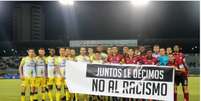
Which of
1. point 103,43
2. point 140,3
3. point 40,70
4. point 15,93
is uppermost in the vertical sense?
point 140,3

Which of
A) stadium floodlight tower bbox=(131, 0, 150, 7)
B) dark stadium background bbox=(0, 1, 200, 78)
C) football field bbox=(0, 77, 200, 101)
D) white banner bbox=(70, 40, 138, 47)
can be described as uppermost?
stadium floodlight tower bbox=(131, 0, 150, 7)

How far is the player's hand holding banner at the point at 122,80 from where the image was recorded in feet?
30.3

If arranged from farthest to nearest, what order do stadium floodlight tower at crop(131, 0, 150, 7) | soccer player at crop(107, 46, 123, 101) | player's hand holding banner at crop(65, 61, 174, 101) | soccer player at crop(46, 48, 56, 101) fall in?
stadium floodlight tower at crop(131, 0, 150, 7) → soccer player at crop(46, 48, 56, 101) → soccer player at crop(107, 46, 123, 101) → player's hand holding banner at crop(65, 61, 174, 101)

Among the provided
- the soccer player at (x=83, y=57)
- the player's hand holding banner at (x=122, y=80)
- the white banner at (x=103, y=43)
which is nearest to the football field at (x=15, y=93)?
the soccer player at (x=83, y=57)

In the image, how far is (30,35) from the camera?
108 ft

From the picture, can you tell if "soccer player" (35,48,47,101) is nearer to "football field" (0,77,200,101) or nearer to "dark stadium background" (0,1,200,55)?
"football field" (0,77,200,101)

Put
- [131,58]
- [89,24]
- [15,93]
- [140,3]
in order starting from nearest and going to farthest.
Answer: [131,58] → [15,93] → [140,3] → [89,24]

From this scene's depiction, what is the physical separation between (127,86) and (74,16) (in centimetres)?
2329

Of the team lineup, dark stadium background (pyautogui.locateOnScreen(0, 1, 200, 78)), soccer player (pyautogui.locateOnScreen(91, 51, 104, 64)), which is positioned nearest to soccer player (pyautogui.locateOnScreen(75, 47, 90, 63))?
the team lineup

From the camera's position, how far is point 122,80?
31.4 feet

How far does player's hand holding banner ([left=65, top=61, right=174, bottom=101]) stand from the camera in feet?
30.3

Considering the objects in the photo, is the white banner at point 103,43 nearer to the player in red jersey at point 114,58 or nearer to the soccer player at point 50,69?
the soccer player at point 50,69

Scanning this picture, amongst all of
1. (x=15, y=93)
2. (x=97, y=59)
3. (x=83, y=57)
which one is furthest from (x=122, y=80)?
(x=15, y=93)

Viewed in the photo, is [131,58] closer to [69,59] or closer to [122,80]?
[122,80]
